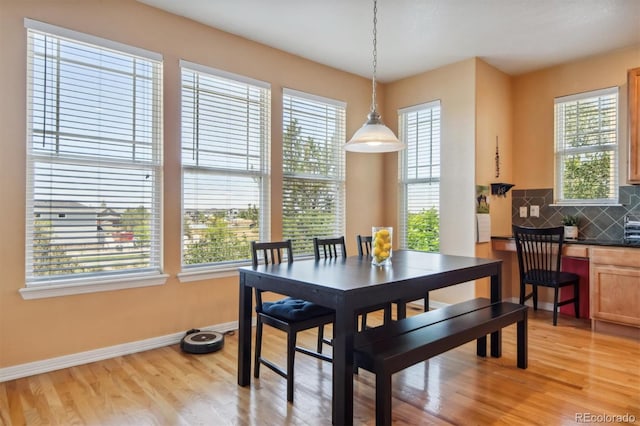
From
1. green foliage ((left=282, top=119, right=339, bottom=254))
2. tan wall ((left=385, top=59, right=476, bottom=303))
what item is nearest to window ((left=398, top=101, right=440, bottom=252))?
tan wall ((left=385, top=59, right=476, bottom=303))

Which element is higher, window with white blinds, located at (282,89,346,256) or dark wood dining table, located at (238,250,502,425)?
window with white blinds, located at (282,89,346,256)

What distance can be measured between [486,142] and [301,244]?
2422 millimetres

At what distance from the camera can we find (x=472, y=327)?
2.46m

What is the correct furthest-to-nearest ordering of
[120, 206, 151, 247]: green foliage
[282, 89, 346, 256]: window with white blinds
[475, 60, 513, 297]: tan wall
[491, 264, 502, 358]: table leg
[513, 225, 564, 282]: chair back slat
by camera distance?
[475, 60, 513, 297]: tan wall < [282, 89, 346, 256]: window with white blinds < [513, 225, 564, 282]: chair back slat < [120, 206, 151, 247]: green foliage < [491, 264, 502, 358]: table leg

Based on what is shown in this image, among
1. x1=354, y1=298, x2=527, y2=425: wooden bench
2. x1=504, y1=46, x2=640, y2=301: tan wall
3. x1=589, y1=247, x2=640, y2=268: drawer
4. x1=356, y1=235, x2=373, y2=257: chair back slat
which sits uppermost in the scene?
x1=504, y1=46, x2=640, y2=301: tan wall

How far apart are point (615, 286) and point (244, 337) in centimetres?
339

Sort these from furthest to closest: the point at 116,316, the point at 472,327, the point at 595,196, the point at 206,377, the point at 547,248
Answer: the point at 595,196
the point at 547,248
the point at 116,316
the point at 206,377
the point at 472,327

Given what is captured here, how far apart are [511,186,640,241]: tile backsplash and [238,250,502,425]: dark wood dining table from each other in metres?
1.93

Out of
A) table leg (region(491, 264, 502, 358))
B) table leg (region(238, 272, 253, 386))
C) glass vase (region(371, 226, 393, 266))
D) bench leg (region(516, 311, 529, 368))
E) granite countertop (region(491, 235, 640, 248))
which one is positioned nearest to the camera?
table leg (region(238, 272, 253, 386))

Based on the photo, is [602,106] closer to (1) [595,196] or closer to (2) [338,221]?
(1) [595,196]

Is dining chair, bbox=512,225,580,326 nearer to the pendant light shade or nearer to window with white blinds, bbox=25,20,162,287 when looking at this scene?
the pendant light shade

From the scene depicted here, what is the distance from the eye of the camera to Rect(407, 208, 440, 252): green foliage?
4758 millimetres

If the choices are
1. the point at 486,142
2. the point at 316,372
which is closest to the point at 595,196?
the point at 486,142

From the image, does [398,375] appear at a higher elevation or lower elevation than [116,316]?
lower
